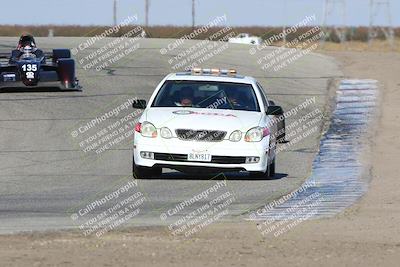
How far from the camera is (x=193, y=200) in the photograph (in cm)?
1370

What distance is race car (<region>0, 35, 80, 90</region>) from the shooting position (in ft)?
A: 89.6

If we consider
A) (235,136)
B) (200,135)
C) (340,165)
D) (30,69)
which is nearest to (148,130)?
(200,135)

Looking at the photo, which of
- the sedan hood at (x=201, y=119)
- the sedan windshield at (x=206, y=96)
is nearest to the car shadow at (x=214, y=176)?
the sedan hood at (x=201, y=119)

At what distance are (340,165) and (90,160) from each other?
407 centimetres

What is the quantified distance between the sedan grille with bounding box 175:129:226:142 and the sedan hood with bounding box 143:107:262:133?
0.06 m

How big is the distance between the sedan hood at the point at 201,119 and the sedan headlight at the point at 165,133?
51 mm

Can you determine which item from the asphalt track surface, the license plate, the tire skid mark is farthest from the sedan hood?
the tire skid mark

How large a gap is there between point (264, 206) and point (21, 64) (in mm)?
15162

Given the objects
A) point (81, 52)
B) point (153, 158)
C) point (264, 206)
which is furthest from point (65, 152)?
point (81, 52)

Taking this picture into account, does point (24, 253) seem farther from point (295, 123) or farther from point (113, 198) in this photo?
point (295, 123)

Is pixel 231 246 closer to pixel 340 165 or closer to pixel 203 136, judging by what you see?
pixel 203 136

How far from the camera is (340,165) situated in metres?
18.5

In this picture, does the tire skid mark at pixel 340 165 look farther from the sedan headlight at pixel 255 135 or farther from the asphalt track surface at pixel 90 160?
the sedan headlight at pixel 255 135

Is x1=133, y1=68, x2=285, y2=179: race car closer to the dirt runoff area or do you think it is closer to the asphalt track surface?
the asphalt track surface
